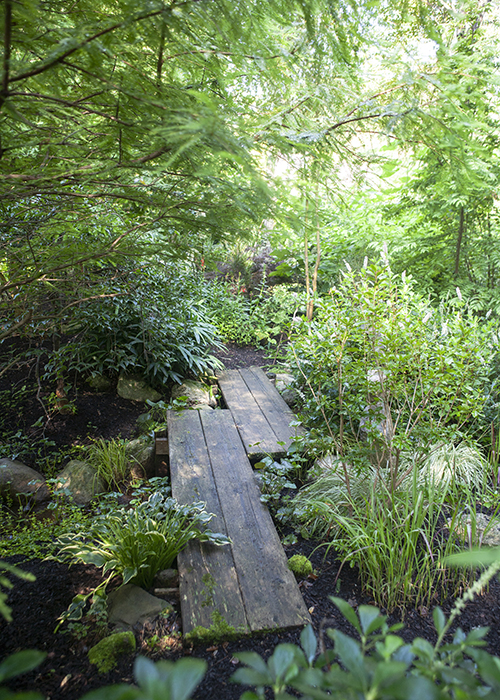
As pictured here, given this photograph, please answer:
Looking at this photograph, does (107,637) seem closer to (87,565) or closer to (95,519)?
(87,565)

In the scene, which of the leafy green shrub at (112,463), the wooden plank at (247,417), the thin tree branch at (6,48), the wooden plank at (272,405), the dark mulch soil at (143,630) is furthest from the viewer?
the wooden plank at (272,405)

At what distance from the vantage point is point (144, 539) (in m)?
2.08

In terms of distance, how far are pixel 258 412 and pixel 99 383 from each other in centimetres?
163

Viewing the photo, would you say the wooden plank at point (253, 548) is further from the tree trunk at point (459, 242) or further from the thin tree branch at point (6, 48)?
the tree trunk at point (459, 242)

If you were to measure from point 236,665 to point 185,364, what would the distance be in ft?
9.99

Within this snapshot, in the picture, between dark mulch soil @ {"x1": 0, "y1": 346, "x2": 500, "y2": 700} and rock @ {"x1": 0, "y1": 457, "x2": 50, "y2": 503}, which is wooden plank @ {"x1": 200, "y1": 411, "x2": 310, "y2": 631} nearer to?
dark mulch soil @ {"x1": 0, "y1": 346, "x2": 500, "y2": 700}

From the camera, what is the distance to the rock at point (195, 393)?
415cm

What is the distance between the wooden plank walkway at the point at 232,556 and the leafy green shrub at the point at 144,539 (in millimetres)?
86

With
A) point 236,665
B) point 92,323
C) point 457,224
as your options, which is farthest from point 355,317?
point 457,224

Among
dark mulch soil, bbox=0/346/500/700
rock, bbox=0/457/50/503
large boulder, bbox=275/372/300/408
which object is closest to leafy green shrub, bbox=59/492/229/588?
dark mulch soil, bbox=0/346/500/700

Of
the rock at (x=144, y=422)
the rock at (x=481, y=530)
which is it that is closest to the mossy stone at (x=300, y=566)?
the rock at (x=481, y=530)

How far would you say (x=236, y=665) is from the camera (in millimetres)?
1688

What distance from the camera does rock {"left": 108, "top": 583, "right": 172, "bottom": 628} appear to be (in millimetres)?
1874

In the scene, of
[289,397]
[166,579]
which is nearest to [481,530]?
[166,579]
